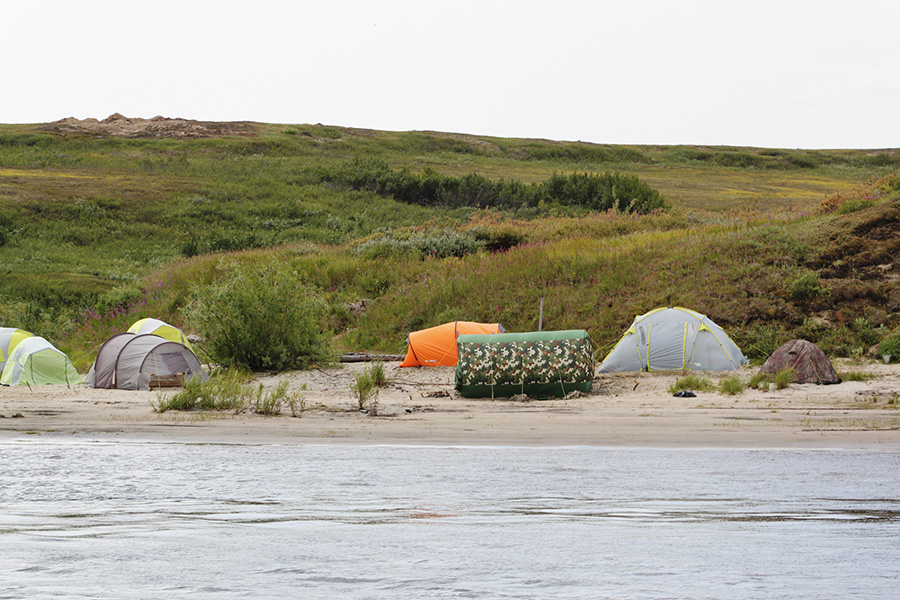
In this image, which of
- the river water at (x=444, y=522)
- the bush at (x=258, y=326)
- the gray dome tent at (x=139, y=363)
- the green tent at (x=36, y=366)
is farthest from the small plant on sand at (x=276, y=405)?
the green tent at (x=36, y=366)

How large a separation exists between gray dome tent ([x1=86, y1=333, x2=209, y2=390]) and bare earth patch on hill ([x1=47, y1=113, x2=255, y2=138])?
78036 millimetres

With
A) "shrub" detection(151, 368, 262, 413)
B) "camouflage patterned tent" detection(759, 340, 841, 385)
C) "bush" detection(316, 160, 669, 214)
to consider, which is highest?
"bush" detection(316, 160, 669, 214)

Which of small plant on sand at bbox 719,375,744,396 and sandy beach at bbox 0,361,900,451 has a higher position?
small plant on sand at bbox 719,375,744,396

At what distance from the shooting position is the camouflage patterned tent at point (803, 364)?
1595 cm

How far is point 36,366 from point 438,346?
28.8 feet

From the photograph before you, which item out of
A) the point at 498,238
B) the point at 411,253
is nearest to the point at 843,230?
the point at 498,238

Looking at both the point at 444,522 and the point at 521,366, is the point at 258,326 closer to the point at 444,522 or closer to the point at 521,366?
the point at 521,366

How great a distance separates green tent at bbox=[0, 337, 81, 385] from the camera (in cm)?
1823

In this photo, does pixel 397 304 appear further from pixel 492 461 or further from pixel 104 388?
pixel 492 461

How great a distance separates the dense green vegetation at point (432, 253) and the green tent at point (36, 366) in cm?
308

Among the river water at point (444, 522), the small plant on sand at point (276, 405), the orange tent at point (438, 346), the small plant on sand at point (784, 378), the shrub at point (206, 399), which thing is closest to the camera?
the river water at point (444, 522)

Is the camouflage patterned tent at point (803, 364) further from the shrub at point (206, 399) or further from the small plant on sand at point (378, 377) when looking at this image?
the shrub at point (206, 399)

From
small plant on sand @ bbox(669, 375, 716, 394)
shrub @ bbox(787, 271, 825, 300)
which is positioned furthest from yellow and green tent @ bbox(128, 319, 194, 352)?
shrub @ bbox(787, 271, 825, 300)

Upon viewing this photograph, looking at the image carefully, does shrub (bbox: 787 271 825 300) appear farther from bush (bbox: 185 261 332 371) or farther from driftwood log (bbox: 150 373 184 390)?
driftwood log (bbox: 150 373 184 390)
